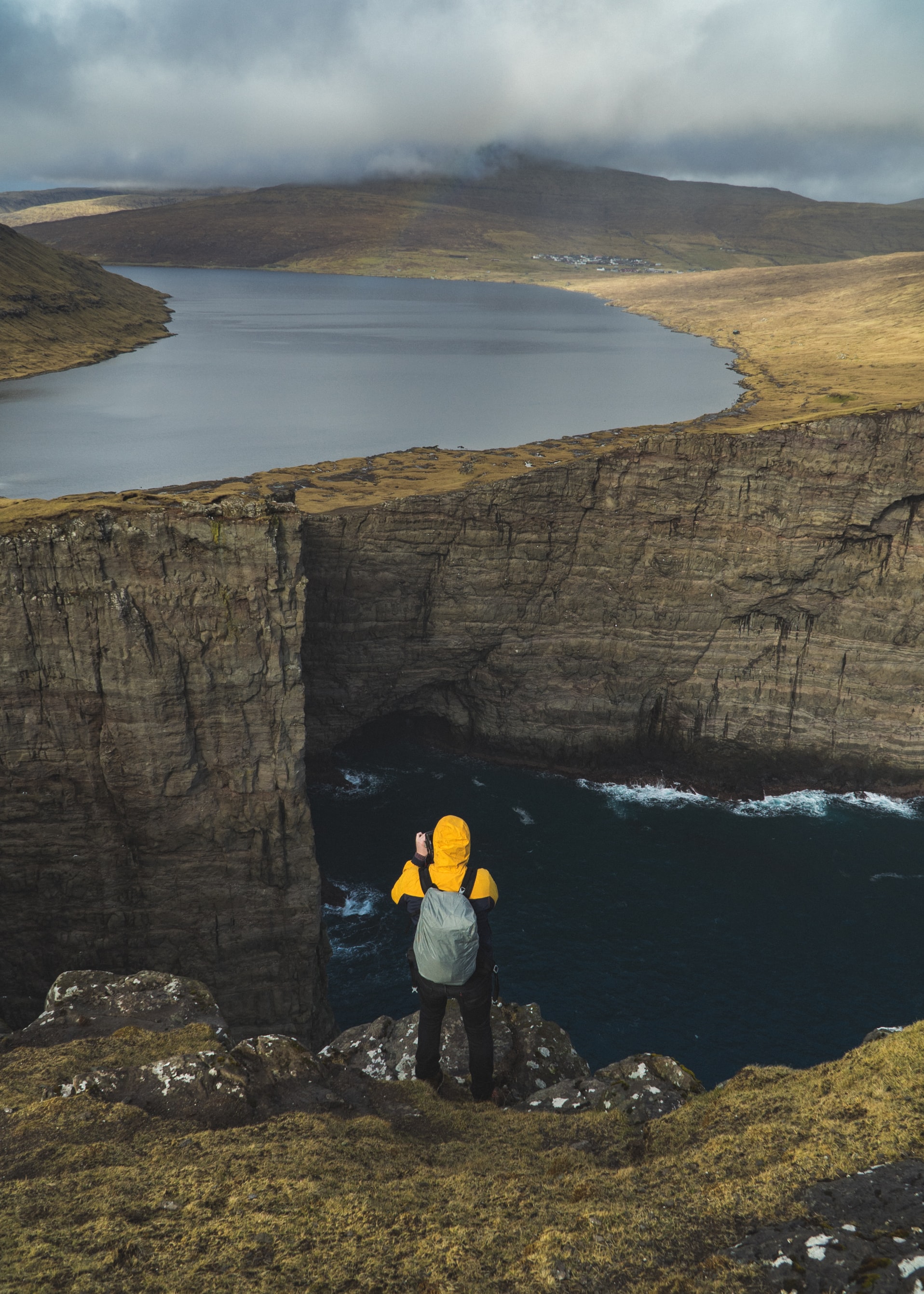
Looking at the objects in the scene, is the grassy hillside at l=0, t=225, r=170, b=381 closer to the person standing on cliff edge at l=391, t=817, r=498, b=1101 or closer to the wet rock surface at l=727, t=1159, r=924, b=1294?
the person standing on cliff edge at l=391, t=817, r=498, b=1101

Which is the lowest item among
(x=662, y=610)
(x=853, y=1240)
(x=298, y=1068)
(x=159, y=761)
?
(x=159, y=761)

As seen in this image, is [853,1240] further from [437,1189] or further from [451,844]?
[451,844]

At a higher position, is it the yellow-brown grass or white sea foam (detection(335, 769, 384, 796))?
the yellow-brown grass

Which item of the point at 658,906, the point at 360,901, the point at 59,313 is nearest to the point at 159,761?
the point at 360,901

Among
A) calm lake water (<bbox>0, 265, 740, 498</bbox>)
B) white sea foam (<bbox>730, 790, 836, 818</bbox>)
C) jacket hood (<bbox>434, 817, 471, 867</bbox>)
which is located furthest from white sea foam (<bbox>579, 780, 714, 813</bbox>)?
jacket hood (<bbox>434, 817, 471, 867</bbox>)

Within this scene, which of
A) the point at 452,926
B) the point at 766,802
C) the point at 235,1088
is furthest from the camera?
the point at 766,802

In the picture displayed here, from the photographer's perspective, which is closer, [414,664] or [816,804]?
[816,804]

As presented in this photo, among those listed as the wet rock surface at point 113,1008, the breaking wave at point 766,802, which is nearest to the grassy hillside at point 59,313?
the breaking wave at point 766,802
